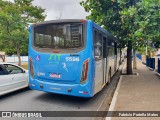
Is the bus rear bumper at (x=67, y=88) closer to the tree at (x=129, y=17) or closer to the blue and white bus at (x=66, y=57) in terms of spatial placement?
the blue and white bus at (x=66, y=57)

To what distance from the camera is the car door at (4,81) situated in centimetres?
780

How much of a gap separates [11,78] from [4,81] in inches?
19.0

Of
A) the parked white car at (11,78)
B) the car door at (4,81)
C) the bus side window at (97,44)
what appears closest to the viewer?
the bus side window at (97,44)

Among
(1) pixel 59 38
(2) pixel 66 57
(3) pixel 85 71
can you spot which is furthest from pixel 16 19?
(3) pixel 85 71

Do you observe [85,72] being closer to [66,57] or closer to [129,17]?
[66,57]

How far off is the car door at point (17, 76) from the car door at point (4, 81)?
11.2 inches

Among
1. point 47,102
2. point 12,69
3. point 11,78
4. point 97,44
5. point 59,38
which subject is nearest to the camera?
point 59,38

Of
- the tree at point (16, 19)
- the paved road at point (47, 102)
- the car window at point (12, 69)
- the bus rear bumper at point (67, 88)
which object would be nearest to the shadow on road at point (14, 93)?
the paved road at point (47, 102)

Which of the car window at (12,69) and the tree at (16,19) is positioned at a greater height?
the tree at (16,19)

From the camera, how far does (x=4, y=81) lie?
7.91 metres

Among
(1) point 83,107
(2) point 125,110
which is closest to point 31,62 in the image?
(1) point 83,107

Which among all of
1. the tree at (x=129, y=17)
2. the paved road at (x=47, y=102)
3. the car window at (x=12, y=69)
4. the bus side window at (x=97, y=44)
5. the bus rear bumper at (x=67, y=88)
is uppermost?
the tree at (x=129, y=17)

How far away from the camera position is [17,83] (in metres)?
8.83

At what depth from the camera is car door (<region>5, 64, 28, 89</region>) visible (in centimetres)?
864
